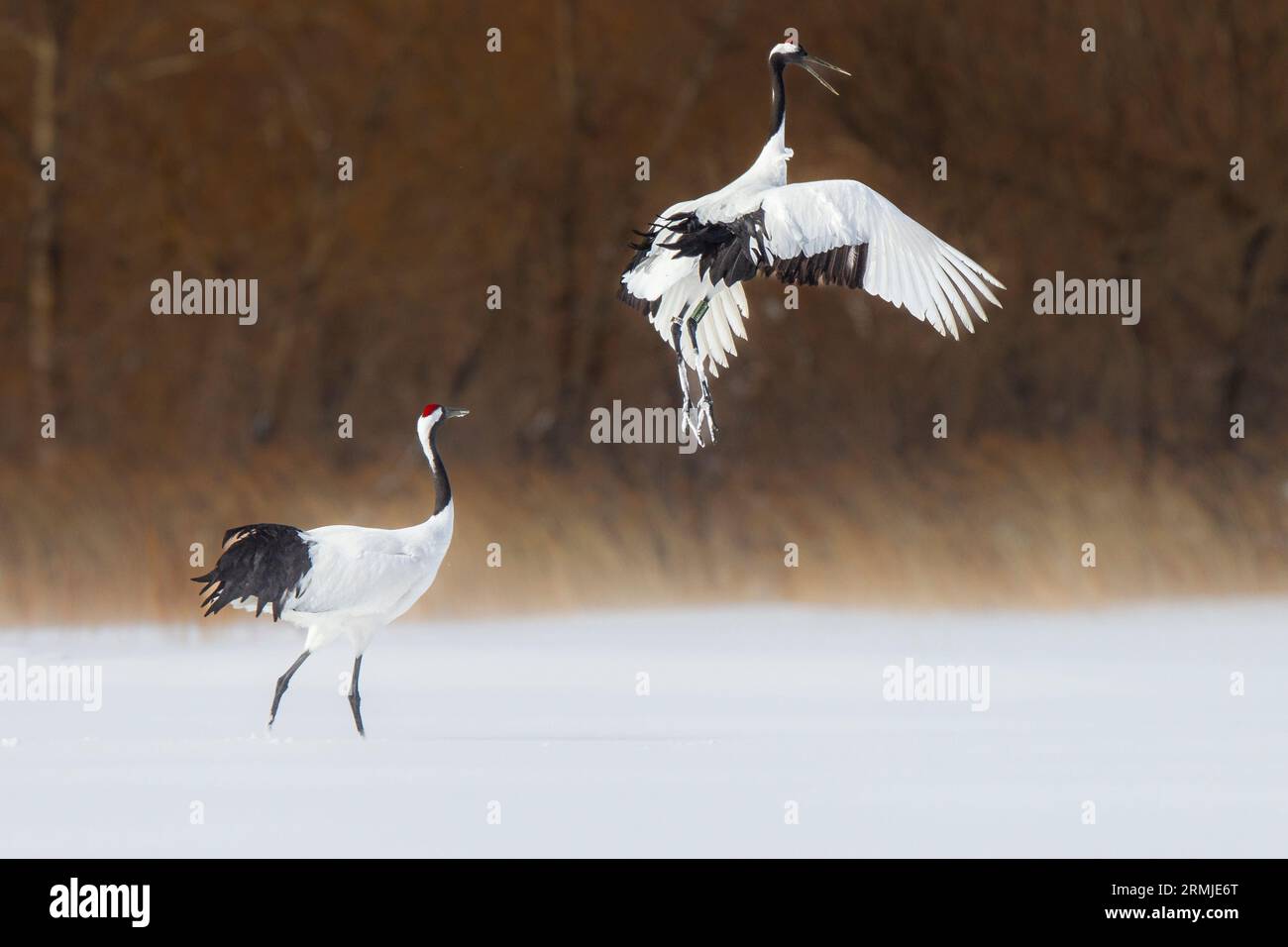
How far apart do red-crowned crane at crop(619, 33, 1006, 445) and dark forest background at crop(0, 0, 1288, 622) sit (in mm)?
4241

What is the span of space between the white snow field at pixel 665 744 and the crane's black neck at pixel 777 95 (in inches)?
74.2

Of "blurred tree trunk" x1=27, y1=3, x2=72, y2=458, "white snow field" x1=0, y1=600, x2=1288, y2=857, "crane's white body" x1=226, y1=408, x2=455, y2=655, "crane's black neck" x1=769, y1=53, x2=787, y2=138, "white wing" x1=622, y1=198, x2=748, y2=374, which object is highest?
"blurred tree trunk" x1=27, y1=3, x2=72, y2=458

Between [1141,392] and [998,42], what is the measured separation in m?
2.31

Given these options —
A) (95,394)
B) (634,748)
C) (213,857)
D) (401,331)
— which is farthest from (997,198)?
(213,857)

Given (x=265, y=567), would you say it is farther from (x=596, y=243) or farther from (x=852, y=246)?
(x=596, y=243)

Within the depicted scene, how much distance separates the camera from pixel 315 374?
1364 cm

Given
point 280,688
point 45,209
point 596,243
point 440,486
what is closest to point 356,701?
point 280,688

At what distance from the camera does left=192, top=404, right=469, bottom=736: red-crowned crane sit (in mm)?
6117

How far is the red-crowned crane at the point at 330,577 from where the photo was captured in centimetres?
612

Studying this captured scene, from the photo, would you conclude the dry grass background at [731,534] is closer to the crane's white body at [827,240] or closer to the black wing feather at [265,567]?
the black wing feather at [265,567]

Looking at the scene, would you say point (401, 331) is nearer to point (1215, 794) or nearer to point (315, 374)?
point (315, 374)

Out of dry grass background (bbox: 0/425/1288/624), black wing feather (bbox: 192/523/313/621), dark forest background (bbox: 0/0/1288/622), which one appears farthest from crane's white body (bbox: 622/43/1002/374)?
dark forest background (bbox: 0/0/1288/622)

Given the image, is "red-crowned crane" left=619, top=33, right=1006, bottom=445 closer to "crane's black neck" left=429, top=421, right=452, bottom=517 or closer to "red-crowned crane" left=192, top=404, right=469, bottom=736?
"crane's black neck" left=429, top=421, right=452, bottom=517

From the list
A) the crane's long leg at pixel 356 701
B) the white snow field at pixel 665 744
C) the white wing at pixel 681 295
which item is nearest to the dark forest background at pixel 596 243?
the white snow field at pixel 665 744
